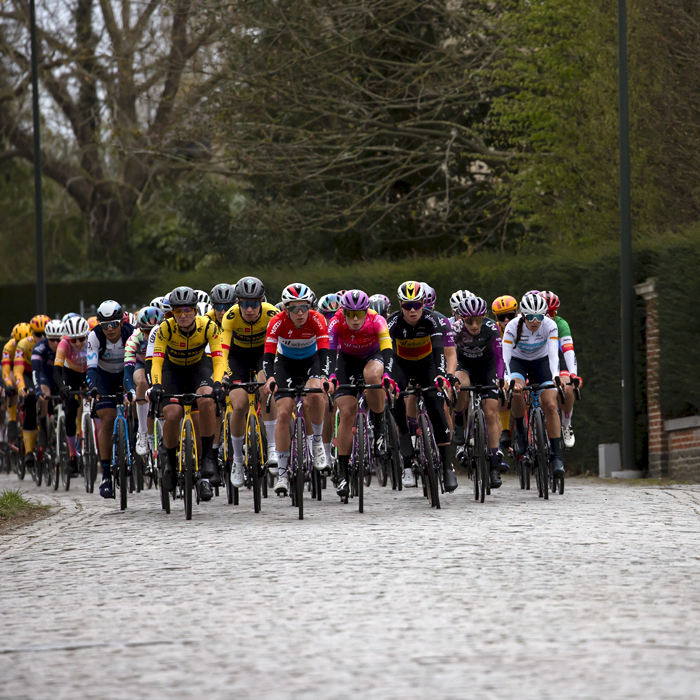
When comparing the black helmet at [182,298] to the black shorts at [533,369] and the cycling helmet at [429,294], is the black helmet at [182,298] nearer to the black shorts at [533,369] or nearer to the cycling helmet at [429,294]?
the cycling helmet at [429,294]

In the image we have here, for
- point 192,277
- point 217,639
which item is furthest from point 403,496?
point 192,277

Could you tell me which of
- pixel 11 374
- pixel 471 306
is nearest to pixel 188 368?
pixel 471 306

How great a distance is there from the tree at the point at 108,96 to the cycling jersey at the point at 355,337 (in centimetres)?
1725

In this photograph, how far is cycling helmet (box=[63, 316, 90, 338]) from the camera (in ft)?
52.3

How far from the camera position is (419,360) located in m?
13.1

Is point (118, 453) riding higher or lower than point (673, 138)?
lower

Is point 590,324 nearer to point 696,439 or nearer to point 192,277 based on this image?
point 696,439

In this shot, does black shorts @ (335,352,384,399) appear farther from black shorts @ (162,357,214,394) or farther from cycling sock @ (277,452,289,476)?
cycling sock @ (277,452,289,476)

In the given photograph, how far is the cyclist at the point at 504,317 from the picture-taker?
14047 millimetres

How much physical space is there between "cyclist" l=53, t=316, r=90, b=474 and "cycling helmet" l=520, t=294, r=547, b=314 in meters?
5.17

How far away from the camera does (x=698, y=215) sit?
2053cm

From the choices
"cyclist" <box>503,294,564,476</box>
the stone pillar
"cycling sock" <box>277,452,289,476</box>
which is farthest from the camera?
the stone pillar

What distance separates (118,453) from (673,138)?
11319 mm

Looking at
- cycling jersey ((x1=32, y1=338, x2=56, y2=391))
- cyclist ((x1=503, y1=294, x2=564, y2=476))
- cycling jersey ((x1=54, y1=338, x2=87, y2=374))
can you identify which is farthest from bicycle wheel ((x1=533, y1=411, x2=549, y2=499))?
cycling jersey ((x1=32, y1=338, x2=56, y2=391))
